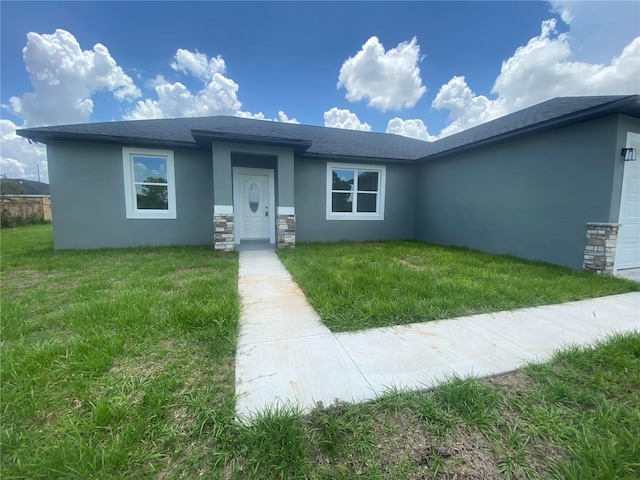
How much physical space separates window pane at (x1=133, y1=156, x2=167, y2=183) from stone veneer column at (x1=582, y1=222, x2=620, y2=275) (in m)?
10.3

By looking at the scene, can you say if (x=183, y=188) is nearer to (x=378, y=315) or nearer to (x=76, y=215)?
(x=76, y=215)

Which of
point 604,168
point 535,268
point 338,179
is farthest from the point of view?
point 338,179

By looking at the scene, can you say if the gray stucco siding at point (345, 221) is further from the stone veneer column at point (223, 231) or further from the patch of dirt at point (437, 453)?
the patch of dirt at point (437, 453)

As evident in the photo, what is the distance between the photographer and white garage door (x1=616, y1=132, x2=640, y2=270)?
191 inches

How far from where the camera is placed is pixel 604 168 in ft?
15.8

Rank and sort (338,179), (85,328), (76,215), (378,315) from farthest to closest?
(338,179), (76,215), (378,315), (85,328)

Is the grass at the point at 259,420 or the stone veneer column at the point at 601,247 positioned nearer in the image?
the grass at the point at 259,420

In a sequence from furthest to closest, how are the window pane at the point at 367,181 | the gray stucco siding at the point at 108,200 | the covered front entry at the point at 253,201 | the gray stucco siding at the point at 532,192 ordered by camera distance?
the window pane at the point at 367,181
the covered front entry at the point at 253,201
the gray stucco siding at the point at 108,200
the gray stucco siding at the point at 532,192

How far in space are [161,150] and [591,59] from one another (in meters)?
11.9

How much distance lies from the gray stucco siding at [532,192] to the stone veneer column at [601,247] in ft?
0.42

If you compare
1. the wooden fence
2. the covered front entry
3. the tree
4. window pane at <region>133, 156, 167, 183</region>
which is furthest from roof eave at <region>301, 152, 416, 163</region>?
the tree

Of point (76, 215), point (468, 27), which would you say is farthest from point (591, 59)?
point (76, 215)

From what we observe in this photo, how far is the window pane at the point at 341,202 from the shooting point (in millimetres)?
8672

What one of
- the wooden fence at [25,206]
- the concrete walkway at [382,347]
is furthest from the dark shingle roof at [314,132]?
the wooden fence at [25,206]
